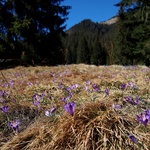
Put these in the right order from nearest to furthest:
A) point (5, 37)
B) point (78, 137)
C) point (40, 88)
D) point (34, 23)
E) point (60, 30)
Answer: point (78, 137) → point (40, 88) → point (5, 37) → point (34, 23) → point (60, 30)

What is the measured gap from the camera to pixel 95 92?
336cm

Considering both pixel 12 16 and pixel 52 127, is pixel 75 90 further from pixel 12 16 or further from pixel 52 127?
pixel 12 16

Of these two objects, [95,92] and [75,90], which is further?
[75,90]

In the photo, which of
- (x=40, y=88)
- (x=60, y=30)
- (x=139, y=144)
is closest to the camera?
(x=139, y=144)

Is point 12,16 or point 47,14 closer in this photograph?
point 12,16

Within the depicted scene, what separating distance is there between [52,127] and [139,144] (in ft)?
1.89

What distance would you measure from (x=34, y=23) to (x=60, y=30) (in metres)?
1.94

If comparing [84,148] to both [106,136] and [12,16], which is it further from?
[12,16]

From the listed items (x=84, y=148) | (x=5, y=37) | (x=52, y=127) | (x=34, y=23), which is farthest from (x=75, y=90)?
(x=34, y=23)

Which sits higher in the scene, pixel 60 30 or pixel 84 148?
pixel 60 30

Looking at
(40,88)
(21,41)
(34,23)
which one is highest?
(34,23)

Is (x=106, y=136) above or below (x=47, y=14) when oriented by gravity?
below

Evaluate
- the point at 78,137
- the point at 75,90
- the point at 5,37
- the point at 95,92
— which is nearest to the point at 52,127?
the point at 78,137

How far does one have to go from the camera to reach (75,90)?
12.1 feet
